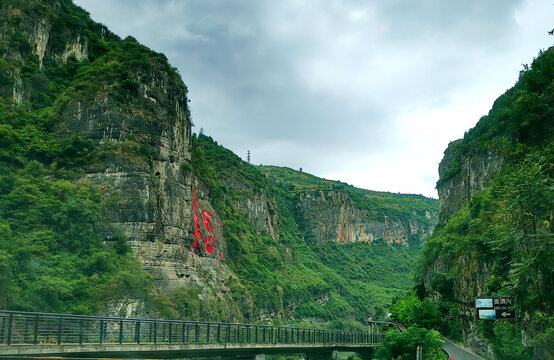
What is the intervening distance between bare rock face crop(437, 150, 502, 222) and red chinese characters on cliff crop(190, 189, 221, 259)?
48844mm

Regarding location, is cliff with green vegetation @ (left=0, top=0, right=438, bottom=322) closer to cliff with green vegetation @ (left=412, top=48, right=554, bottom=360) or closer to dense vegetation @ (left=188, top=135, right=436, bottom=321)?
dense vegetation @ (left=188, top=135, right=436, bottom=321)

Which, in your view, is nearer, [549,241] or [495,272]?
[549,241]

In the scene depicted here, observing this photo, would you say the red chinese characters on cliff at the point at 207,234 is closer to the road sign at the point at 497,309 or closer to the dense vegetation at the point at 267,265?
the dense vegetation at the point at 267,265

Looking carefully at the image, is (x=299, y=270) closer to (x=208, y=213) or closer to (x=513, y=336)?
(x=208, y=213)

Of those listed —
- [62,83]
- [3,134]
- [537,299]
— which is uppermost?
[62,83]

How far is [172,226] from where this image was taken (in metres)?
71.1

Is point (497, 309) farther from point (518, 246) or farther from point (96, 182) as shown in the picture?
point (96, 182)

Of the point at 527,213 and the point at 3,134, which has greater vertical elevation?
the point at 3,134

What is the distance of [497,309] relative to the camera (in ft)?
109

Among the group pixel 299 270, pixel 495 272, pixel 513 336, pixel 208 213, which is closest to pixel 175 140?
pixel 208 213

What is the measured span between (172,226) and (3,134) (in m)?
24.5

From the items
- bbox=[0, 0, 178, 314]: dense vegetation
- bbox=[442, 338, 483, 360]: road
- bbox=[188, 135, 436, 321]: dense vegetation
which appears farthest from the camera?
bbox=[188, 135, 436, 321]: dense vegetation

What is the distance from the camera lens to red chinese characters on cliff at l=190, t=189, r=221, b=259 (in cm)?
8468

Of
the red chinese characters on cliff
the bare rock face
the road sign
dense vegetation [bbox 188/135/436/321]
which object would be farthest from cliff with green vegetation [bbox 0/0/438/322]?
the bare rock face
